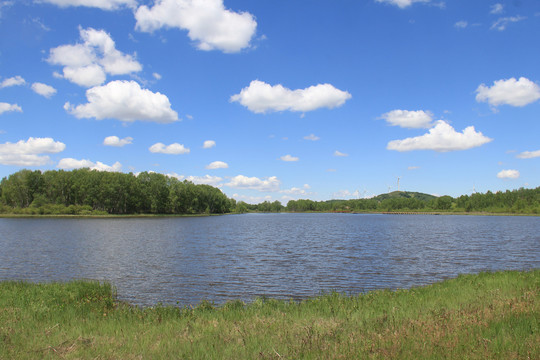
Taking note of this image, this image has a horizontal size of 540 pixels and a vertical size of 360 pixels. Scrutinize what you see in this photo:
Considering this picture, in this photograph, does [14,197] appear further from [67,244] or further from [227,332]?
[227,332]

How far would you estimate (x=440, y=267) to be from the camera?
33.4 meters

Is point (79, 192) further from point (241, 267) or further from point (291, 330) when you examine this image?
point (291, 330)

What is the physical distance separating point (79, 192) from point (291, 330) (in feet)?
534

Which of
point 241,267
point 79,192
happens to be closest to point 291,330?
point 241,267

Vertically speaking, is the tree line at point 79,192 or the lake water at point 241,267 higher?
the tree line at point 79,192

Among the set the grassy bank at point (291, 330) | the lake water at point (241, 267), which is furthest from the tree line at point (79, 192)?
the grassy bank at point (291, 330)

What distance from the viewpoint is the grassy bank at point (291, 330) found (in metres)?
8.70

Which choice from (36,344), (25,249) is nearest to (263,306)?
(36,344)

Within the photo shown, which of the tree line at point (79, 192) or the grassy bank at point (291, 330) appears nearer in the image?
the grassy bank at point (291, 330)

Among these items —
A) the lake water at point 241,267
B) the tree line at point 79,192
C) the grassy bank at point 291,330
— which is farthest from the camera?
the tree line at point 79,192

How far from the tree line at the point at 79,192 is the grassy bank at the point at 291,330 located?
148 meters

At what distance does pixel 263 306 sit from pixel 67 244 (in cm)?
4271

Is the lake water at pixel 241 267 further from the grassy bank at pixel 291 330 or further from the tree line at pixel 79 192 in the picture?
the tree line at pixel 79 192

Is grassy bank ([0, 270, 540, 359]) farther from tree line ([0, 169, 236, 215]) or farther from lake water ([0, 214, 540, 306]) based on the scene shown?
tree line ([0, 169, 236, 215])
